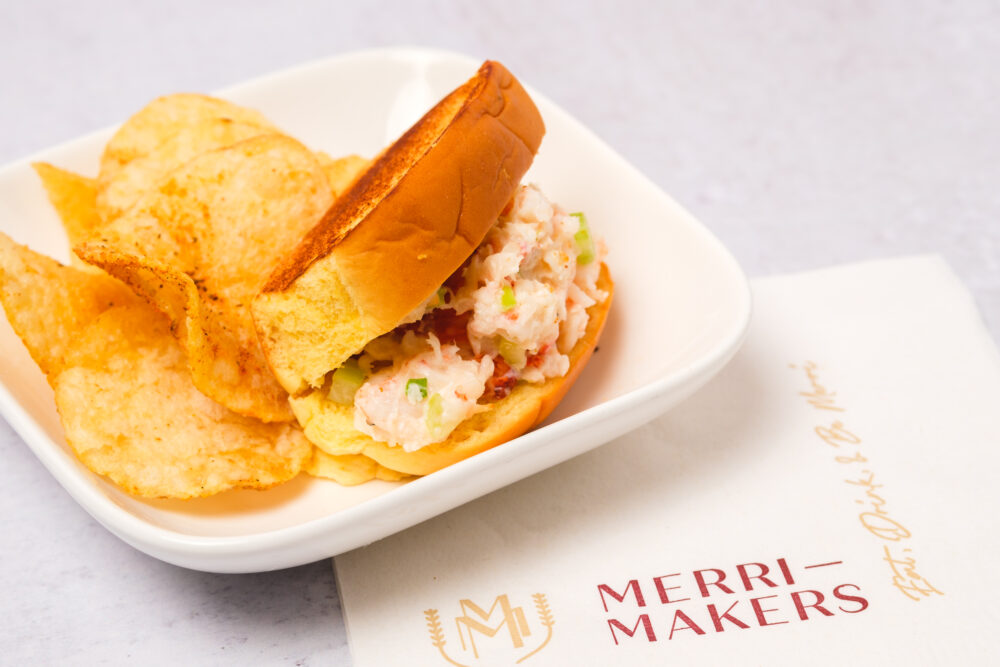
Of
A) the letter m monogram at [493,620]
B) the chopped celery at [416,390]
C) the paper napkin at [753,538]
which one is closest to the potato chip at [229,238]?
the chopped celery at [416,390]

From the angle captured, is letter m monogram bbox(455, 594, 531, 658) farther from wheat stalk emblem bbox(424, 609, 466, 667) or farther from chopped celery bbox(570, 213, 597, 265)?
chopped celery bbox(570, 213, 597, 265)

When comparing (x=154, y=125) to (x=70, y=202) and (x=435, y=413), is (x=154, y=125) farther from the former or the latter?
(x=435, y=413)

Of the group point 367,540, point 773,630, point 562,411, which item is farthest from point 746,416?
point 367,540

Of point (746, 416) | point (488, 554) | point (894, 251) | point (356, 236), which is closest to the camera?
point (356, 236)

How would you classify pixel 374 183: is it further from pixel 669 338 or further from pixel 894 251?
pixel 894 251

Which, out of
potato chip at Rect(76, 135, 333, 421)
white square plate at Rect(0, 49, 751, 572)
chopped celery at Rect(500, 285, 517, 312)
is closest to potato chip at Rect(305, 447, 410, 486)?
white square plate at Rect(0, 49, 751, 572)

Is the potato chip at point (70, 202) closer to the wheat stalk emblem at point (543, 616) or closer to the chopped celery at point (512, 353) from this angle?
the chopped celery at point (512, 353)
